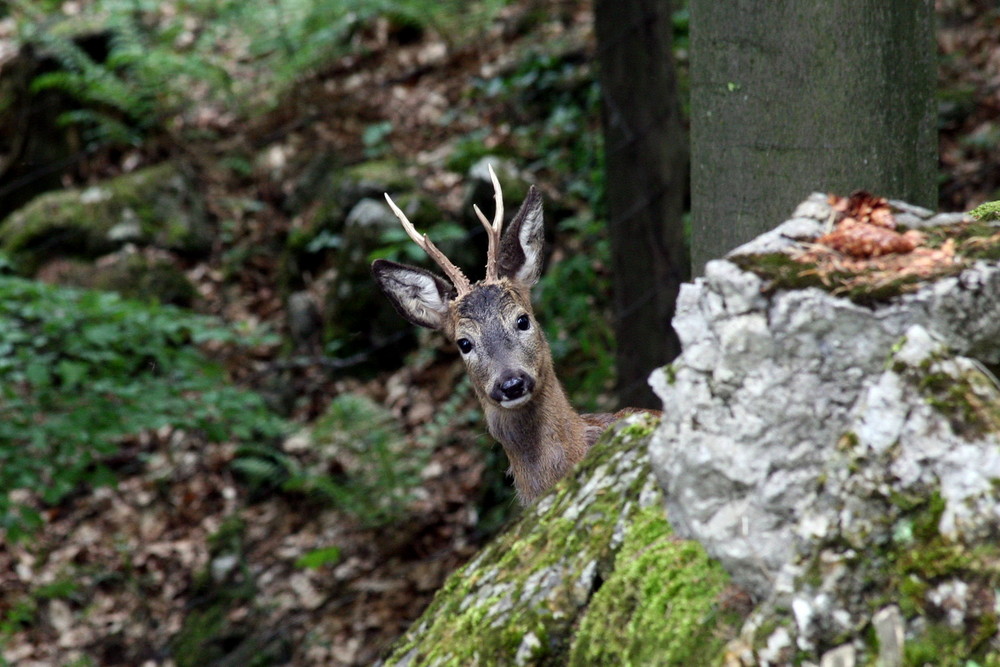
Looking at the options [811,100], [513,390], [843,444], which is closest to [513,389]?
[513,390]

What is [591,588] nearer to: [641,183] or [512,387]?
[512,387]

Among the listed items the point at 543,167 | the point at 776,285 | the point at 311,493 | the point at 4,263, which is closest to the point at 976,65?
the point at 543,167

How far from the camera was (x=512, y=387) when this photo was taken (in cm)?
448

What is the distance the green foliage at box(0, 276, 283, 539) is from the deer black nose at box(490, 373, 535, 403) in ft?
6.23

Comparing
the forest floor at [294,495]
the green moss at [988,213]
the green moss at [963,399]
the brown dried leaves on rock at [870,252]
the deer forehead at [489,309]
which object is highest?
the brown dried leaves on rock at [870,252]

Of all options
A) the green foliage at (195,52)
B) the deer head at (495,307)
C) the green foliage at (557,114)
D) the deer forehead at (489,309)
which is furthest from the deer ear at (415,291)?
the green foliage at (195,52)

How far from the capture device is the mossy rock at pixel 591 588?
6.91 feet

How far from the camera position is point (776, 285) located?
2049mm

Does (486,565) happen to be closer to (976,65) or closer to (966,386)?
(966,386)

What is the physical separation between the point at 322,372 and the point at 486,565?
253 inches

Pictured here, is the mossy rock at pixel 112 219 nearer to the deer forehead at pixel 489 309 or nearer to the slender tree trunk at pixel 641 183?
the slender tree trunk at pixel 641 183

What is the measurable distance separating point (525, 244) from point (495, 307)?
11.6 inches

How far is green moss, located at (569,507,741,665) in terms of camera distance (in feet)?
6.70

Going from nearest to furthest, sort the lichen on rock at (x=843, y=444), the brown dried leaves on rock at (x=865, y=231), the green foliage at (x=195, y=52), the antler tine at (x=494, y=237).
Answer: the lichen on rock at (x=843, y=444) → the brown dried leaves on rock at (x=865, y=231) → the antler tine at (x=494, y=237) → the green foliage at (x=195, y=52)
